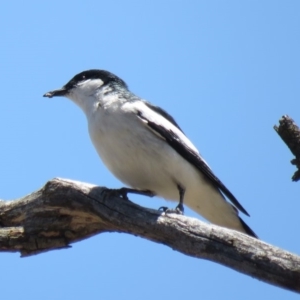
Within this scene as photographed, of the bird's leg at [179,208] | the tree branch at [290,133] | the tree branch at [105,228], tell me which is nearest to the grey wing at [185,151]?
the bird's leg at [179,208]

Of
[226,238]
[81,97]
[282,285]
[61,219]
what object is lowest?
[282,285]

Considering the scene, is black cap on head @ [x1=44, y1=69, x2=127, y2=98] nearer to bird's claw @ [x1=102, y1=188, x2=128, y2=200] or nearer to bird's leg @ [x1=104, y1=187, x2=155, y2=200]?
bird's leg @ [x1=104, y1=187, x2=155, y2=200]

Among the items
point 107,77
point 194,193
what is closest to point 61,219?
point 194,193

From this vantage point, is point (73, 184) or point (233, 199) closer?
point (73, 184)

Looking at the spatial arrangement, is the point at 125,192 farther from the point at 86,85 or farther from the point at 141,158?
the point at 86,85

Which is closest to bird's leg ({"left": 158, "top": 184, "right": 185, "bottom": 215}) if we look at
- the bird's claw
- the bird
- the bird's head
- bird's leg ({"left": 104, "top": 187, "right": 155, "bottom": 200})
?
the bird

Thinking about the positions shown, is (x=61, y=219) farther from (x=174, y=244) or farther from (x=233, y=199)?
(x=233, y=199)

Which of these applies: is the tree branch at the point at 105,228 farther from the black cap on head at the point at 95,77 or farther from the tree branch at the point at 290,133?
the black cap on head at the point at 95,77
